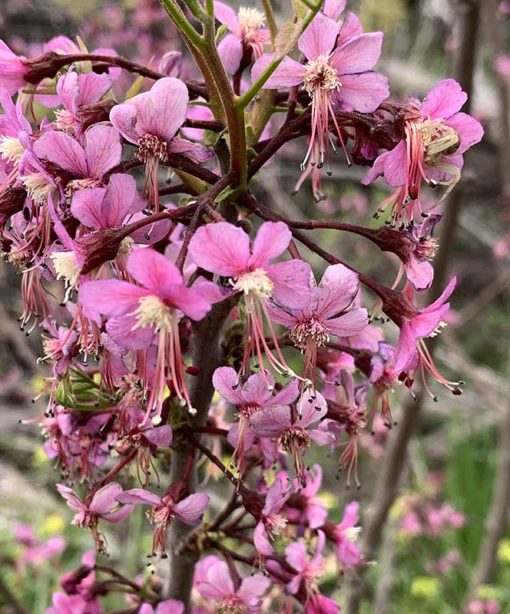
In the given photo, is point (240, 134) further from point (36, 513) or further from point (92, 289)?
point (36, 513)

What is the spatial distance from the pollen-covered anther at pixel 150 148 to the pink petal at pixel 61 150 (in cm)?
7

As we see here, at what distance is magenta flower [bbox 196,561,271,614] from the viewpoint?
3.50ft

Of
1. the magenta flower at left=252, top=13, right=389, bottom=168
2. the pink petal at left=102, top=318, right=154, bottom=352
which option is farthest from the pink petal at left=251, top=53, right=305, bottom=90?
the pink petal at left=102, top=318, right=154, bottom=352

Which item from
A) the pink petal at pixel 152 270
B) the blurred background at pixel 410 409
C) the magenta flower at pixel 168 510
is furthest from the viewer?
the blurred background at pixel 410 409

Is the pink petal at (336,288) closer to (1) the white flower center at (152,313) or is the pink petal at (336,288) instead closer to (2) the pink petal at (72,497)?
(1) the white flower center at (152,313)

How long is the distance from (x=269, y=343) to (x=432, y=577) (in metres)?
3.37

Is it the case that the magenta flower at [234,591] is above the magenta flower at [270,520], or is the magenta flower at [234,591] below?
below

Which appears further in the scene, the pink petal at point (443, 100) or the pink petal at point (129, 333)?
the pink petal at point (443, 100)

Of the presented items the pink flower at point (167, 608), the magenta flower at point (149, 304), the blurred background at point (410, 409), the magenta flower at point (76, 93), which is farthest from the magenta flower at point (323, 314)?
the blurred background at point (410, 409)

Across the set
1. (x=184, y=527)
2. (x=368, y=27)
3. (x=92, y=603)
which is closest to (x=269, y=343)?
(x=184, y=527)

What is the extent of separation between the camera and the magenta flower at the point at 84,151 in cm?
81

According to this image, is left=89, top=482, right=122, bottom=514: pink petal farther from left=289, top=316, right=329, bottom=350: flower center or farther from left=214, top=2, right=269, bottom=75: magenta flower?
left=214, top=2, right=269, bottom=75: magenta flower

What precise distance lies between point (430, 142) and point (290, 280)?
0.25 m

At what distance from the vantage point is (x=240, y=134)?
2.78ft
